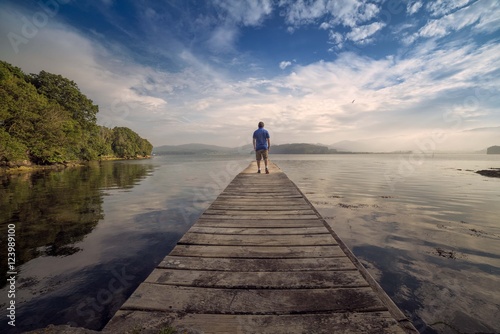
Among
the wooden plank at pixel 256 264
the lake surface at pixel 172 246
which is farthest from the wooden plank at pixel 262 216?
the wooden plank at pixel 256 264

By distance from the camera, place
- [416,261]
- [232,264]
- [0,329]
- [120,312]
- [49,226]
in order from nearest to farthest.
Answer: [120,312] < [232,264] < [0,329] < [416,261] < [49,226]

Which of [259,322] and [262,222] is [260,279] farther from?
[262,222]

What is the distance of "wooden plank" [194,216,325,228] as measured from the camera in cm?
423

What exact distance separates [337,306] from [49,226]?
8.72m

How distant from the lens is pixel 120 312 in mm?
1785

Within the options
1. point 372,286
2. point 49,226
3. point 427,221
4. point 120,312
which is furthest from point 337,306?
point 49,226

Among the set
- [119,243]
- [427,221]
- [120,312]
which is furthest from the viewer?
[427,221]

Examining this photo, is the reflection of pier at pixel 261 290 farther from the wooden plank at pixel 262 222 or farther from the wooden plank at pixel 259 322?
the wooden plank at pixel 262 222

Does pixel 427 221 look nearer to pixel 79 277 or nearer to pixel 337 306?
pixel 337 306

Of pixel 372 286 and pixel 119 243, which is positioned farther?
pixel 119 243

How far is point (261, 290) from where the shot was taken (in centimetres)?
216

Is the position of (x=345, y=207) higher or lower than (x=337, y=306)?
lower

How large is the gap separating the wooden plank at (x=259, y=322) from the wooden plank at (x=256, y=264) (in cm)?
78

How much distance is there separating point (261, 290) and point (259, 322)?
452mm
